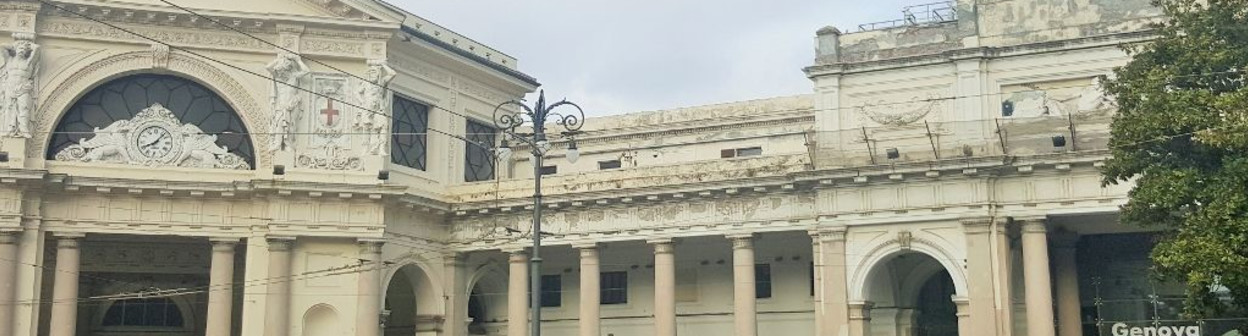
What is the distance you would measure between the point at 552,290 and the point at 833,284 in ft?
40.6

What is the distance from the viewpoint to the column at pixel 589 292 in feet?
122

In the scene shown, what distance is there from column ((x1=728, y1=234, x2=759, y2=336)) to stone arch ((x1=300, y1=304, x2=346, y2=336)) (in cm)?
1068

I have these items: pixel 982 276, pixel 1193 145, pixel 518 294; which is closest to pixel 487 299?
pixel 518 294

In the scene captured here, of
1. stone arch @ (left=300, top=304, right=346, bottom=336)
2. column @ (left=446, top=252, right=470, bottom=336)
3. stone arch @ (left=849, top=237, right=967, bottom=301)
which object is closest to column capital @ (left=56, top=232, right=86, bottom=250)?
stone arch @ (left=300, top=304, right=346, bottom=336)

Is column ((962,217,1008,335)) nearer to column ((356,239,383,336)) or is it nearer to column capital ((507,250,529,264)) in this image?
column capital ((507,250,529,264))

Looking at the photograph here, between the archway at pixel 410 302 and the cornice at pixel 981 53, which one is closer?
the cornice at pixel 981 53

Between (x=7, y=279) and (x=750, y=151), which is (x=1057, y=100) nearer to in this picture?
(x=750, y=151)

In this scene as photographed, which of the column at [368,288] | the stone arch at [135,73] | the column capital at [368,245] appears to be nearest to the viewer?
the stone arch at [135,73]

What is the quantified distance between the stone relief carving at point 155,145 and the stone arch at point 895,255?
16.6 metres

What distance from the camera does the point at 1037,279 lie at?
1218 inches

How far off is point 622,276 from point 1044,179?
14734 mm

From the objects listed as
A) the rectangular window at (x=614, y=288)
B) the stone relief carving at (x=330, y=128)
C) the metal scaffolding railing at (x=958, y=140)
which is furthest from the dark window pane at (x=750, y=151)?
the stone relief carving at (x=330, y=128)

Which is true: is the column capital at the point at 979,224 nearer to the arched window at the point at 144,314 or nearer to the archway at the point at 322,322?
the archway at the point at 322,322

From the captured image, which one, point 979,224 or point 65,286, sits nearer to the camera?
point 979,224
